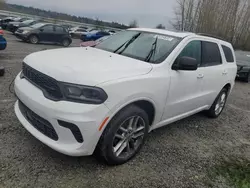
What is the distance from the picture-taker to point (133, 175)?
2.85 meters

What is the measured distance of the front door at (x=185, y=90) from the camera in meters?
3.40

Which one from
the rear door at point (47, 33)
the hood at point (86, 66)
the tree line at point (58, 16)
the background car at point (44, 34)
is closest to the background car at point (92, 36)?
the background car at point (44, 34)

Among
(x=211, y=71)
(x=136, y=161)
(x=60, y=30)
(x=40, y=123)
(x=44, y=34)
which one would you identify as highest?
(x=211, y=71)

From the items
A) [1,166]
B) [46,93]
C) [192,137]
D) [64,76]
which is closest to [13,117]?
[1,166]

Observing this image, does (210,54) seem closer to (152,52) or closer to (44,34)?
(152,52)

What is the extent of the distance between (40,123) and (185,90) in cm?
218

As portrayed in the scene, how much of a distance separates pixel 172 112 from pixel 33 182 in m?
2.14

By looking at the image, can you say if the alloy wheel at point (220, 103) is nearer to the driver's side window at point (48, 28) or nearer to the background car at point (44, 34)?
the background car at point (44, 34)

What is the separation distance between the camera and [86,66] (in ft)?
8.95

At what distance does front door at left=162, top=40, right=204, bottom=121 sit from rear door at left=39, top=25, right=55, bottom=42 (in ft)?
50.3

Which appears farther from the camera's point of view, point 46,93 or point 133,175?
point 133,175

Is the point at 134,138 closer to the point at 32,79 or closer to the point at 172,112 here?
the point at 172,112

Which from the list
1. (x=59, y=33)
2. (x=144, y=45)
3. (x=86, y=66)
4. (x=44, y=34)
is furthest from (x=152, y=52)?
(x=59, y=33)

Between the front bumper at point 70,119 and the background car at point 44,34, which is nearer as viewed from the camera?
the front bumper at point 70,119
